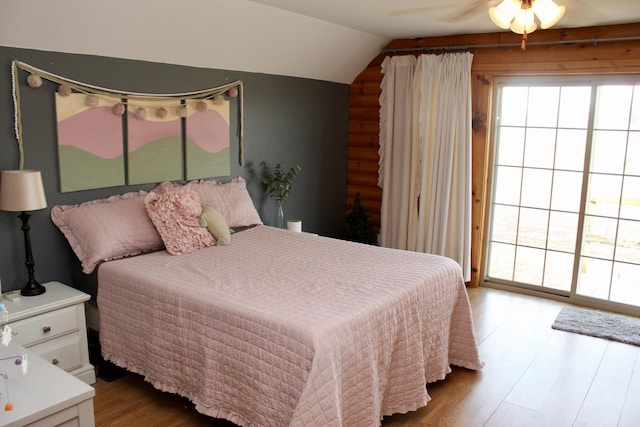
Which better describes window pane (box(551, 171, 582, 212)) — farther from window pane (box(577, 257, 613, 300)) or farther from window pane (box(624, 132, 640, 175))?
window pane (box(577, 257, 613, 300))

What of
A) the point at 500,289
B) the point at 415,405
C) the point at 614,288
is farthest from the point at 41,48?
the point at 614,288

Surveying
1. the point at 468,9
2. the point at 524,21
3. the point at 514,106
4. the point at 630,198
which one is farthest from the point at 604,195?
the point at 524,21

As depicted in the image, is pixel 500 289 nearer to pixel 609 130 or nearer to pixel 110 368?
pixel 609 130

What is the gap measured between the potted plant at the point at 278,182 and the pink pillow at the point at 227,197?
1.29 feet

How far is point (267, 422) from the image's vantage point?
2229mm

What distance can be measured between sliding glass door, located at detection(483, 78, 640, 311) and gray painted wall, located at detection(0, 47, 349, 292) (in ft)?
5.08

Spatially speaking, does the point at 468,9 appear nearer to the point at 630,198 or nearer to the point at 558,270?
the point at 630,198

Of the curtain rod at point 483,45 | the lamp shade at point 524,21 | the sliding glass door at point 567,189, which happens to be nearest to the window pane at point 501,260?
the sliding glass door at point 567,189

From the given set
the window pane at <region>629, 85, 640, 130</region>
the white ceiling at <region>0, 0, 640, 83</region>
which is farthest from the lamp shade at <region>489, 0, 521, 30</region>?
the window pane at <region>629, 85, 640, 130</region>

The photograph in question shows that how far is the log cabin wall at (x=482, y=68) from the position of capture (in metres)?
3.94

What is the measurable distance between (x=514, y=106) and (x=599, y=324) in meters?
1.87

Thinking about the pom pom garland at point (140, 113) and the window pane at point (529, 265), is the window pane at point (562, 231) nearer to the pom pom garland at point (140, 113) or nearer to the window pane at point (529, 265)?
the window pane at point (529, 265)

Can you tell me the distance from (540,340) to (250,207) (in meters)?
2.27

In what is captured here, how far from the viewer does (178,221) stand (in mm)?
3307
